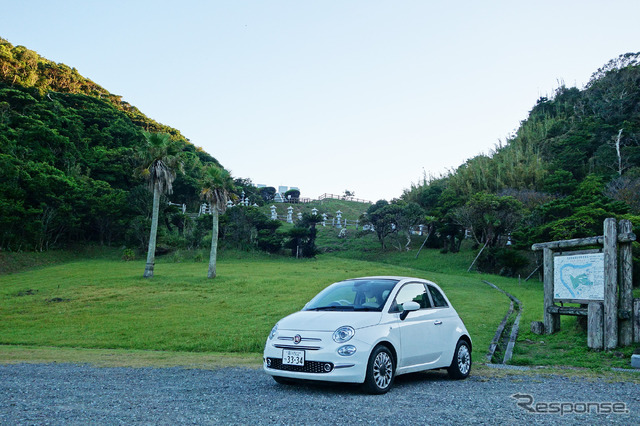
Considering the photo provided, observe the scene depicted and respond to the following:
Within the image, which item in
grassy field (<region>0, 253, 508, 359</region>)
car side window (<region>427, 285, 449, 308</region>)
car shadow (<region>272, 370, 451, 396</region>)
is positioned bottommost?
grassy field (<region>0, 253, 508, 359</region>)

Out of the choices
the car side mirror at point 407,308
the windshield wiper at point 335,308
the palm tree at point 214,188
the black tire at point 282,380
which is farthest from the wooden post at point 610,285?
the palm tree at point 214,188

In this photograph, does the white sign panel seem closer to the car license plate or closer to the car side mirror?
the car side mirror

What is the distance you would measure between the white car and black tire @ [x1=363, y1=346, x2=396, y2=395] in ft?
0.04

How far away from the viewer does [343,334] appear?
6598 mm

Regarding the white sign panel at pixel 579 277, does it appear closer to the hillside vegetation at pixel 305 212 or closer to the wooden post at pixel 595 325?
the wooden post at pixel 595 325

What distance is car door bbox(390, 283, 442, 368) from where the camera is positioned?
7336mm

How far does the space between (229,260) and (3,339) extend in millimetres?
30001

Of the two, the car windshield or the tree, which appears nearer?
the car windshield

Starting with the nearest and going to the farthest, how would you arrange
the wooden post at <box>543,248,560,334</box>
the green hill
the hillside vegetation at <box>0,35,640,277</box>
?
the wooden post at <box>543,248,560,334</box>, the hillside vegetation at <box>0,35,640,277</box>, the green hill

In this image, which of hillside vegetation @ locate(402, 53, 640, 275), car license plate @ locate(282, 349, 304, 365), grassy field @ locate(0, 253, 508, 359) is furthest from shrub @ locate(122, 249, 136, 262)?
car license plate @ locate(282, 349, 304, 365)

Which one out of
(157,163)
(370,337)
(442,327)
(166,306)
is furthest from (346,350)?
(157,163)

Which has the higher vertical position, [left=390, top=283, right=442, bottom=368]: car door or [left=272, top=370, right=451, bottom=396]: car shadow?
[left=390, top=283, right=442, bottom=368]: car door

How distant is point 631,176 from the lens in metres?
44.8

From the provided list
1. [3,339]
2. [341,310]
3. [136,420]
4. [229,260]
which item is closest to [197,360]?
[341,310]
